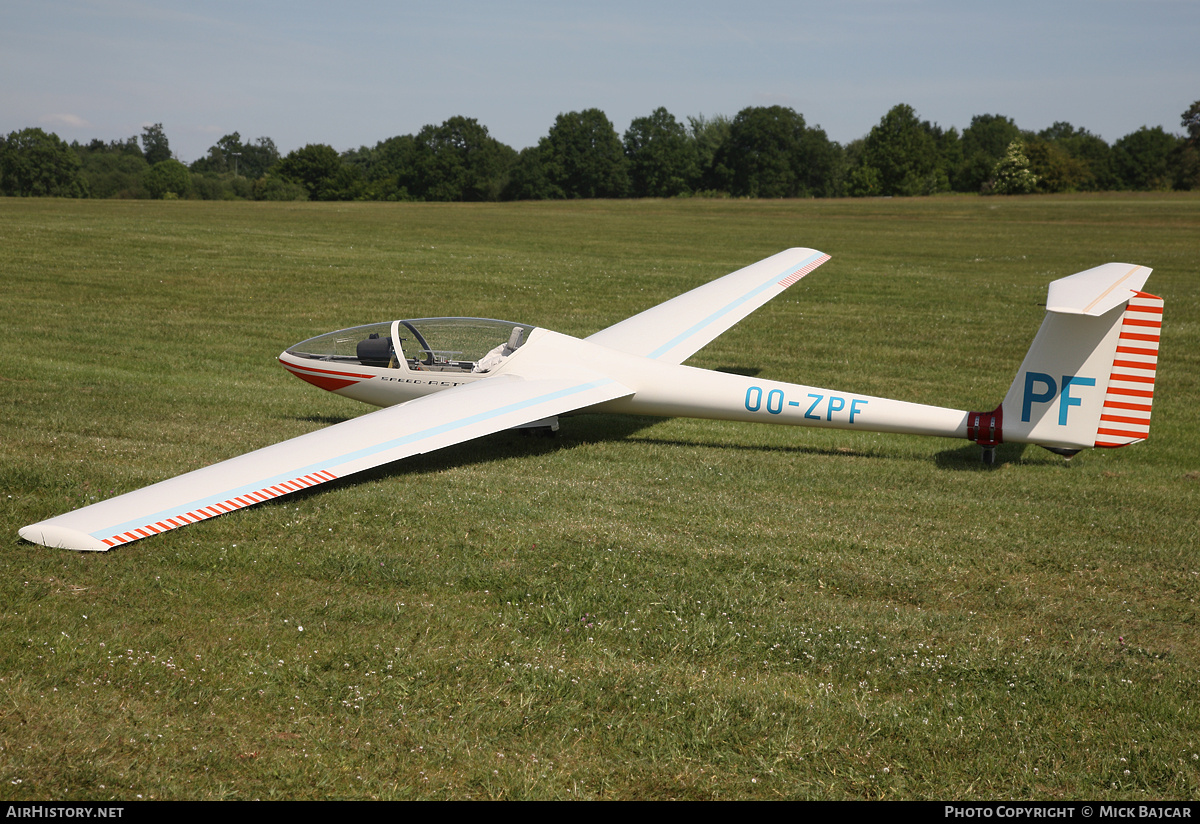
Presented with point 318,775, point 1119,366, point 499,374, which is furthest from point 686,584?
point 1119,366

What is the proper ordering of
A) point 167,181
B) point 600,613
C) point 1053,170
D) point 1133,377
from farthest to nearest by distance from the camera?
point 167,181 < point 1053,170 < point 1133,377 < point 600,613

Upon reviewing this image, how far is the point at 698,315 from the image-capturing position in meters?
14.6

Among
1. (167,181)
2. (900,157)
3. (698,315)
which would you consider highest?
(900,157)

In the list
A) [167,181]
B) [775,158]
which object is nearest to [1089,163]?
[775,158]

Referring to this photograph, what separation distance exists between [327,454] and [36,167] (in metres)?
132

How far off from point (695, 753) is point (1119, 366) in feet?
23.3

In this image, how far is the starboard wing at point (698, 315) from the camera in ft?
43.8

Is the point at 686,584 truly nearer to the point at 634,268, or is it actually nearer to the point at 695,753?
the point at 695,753

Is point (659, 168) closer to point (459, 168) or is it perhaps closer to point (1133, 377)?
point (459, 168)

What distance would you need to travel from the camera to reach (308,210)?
2335 inches

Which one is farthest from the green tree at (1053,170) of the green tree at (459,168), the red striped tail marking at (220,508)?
the red striped tail marking at (220,508)

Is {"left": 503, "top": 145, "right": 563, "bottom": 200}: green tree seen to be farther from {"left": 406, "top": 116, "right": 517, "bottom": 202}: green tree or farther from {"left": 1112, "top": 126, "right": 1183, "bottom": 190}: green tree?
{"left": 1112, "top": 126, "right": 1183, "bottom": 190}: green tree

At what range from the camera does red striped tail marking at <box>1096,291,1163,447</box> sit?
29.8 feet

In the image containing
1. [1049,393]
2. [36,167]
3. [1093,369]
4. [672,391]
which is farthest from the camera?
[36,167]
